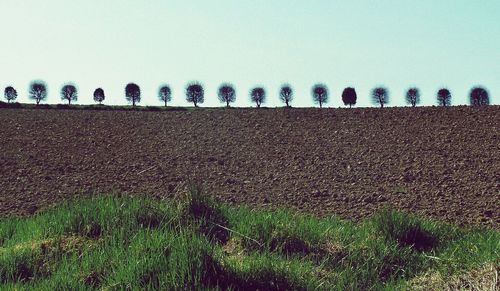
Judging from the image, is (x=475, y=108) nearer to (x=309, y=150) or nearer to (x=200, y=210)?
(x=309, y=150)

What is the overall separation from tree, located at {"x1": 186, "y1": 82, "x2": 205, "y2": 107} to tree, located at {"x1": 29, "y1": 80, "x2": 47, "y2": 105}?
12287 mm

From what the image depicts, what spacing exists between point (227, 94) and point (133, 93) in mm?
8282

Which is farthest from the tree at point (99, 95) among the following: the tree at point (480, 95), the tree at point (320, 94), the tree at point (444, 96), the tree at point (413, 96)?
the tree at point (480, 95)

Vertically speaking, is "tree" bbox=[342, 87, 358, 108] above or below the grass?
above

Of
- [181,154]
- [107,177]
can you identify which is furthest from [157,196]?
[181,154]

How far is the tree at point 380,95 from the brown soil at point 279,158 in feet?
56.1

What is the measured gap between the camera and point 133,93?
140ft

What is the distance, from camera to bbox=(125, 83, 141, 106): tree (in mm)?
42197

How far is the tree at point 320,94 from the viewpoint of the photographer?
3819cm

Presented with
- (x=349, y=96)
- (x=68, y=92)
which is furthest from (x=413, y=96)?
(x=68, y=92)

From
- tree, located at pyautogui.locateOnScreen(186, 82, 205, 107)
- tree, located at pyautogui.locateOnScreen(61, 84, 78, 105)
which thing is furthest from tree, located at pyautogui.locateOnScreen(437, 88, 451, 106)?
tree, located at pyautogui.locateOnScreen(61, 84, 78, 105)

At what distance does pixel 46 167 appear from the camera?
10.2 metres

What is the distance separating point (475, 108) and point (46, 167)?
10602 mm

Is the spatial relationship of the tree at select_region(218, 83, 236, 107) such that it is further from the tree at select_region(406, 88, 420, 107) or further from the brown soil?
the brown soil
